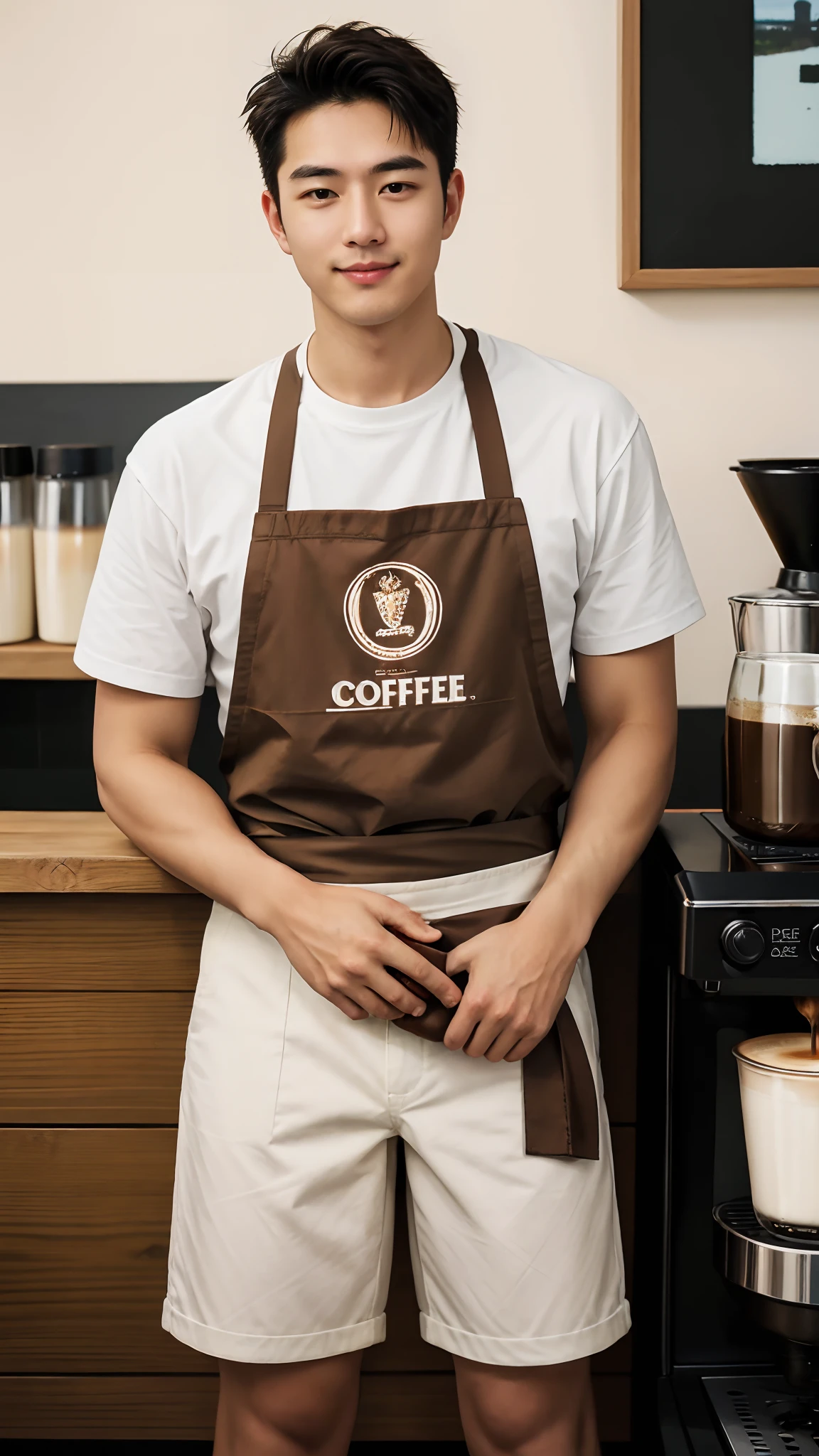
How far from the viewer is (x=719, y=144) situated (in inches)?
64.7

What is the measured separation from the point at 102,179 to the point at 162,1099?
1205 millimetres

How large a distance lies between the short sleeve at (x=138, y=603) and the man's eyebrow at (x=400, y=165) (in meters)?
0.36

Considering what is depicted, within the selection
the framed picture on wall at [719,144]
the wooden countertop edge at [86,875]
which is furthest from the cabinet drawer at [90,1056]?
the framed picture on wall at [719,144]

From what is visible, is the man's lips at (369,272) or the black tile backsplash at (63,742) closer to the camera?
the man's lips at (369,272)

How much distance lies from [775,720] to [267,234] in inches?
38.8

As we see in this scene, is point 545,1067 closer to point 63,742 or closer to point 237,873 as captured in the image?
point 237,873

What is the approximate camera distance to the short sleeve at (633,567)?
1199mm

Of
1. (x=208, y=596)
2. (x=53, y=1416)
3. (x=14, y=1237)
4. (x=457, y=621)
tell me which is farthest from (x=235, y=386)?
(x=53, y=1416)

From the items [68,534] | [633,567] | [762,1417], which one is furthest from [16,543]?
[762,1417]

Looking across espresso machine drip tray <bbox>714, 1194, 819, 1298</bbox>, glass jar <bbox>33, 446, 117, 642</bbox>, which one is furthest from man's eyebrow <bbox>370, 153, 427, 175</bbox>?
espresso machine drip tray <bbox>714, 1194, 819, 1298</bbox>

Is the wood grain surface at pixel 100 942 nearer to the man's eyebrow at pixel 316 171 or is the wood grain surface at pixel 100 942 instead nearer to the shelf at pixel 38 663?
the shelf at pixel 38 663

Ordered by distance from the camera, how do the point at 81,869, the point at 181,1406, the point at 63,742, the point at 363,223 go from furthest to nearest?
the point at 63,742, the point at 181,1406, the point at 81,869, the point at 363,223

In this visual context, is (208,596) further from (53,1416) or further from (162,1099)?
(53,1416)

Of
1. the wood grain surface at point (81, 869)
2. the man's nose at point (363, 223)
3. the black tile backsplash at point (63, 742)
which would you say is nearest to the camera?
the man's nose at point (363, 223)
